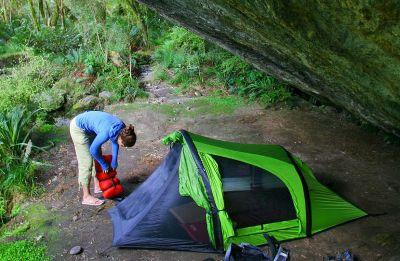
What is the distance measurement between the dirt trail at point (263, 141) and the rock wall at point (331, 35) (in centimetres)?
163

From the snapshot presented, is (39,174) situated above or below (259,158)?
below

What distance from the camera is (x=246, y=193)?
540 cm

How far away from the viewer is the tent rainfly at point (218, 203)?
5219mm

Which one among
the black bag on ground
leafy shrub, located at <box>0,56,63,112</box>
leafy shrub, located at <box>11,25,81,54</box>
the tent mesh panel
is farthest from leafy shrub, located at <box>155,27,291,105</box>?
the black bag on ground

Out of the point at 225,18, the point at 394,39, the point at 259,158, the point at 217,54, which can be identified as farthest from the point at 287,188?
the point at 217,54

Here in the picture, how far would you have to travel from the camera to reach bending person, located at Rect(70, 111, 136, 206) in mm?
5637

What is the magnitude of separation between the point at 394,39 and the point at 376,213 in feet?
13.0

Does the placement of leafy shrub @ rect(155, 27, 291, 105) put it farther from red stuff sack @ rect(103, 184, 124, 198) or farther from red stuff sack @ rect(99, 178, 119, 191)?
red stuff sack @ rect(99, 178, 119, 191)

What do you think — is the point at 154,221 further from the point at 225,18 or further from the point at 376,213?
the point at 376,213

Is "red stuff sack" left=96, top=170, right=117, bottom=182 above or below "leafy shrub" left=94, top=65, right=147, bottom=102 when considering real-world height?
above

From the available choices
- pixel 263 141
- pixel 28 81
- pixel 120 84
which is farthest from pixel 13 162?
pixel 263 141

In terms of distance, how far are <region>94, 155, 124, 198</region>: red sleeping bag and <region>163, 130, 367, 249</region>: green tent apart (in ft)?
4.37

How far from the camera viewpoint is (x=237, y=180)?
17.7ft

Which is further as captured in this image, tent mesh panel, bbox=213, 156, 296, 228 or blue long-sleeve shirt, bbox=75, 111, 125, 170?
blue long-sleeve shirt, bbox=75, 111, 125, 170
